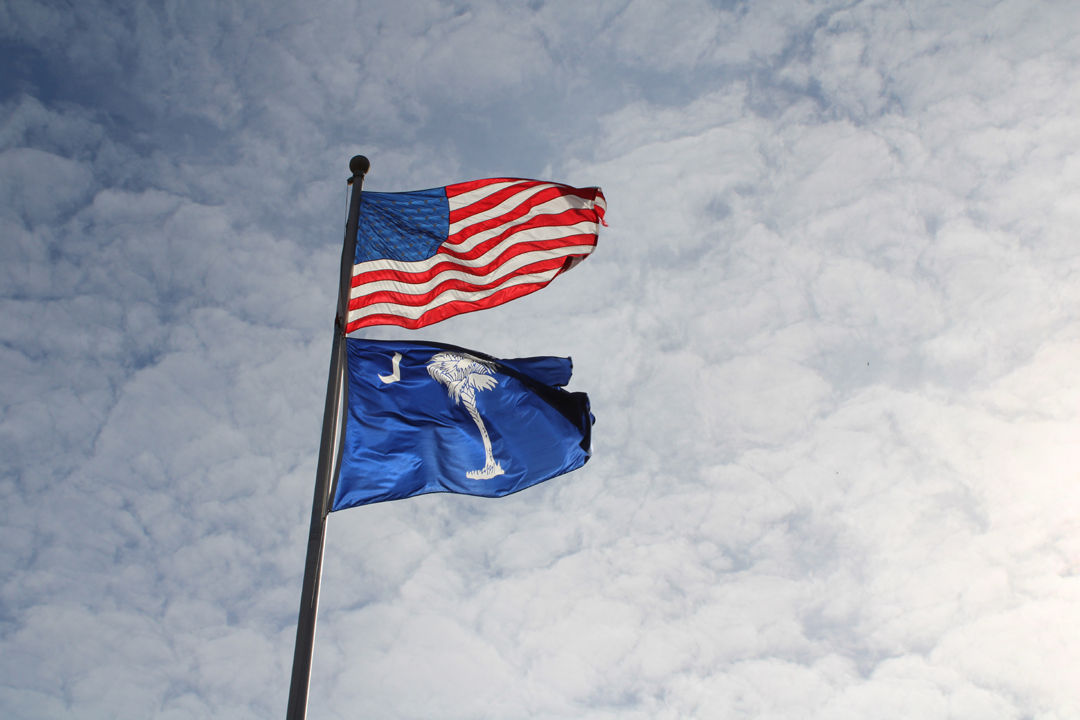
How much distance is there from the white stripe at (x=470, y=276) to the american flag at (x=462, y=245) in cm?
2

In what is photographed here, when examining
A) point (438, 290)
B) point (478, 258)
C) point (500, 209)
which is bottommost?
point (438, 290)

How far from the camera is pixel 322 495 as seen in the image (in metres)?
8.55

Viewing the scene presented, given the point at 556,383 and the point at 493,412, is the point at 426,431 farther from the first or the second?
the point at 556,383

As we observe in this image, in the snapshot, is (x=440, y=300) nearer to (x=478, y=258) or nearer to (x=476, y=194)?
(x=478, y=258)

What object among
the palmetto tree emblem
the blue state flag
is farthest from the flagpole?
the palmetto tree emblem

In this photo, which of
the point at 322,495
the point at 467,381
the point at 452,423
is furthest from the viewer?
the point at 467,381

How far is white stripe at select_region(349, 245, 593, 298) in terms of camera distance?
1141cm

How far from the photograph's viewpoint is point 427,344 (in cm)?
1080

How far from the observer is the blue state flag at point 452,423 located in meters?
9.88

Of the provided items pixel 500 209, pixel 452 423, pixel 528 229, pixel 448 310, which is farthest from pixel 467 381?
pixel 500 209

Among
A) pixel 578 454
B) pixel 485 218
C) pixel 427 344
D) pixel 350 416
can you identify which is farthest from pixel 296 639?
pixel 485 218

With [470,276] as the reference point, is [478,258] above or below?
above

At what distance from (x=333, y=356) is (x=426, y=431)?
181 centimetres

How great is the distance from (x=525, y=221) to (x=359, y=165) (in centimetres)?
300
